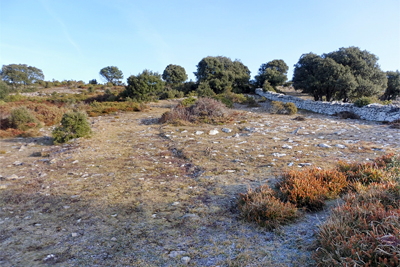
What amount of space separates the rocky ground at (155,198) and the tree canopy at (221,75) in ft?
78.1

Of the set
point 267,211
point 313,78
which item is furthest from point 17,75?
point 267,211

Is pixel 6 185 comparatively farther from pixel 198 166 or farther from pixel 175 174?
pixel 198 166

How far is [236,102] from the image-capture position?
23.2 m

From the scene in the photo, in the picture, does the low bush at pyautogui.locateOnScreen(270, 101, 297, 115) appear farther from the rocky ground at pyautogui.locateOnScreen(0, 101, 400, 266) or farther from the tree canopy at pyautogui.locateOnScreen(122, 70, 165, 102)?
the tree canopy at pyautogui.locateOnScreen(122, 70, 165, 102)

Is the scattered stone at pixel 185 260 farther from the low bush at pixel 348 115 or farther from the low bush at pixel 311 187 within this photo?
the low bush at pixel 348 115

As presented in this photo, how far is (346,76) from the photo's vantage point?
60.1ft

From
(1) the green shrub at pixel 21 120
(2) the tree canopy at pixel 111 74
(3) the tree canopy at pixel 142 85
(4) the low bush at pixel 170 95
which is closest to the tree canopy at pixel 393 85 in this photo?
(4) the low bush at pixel 170 95

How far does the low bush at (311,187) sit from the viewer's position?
3.74 m

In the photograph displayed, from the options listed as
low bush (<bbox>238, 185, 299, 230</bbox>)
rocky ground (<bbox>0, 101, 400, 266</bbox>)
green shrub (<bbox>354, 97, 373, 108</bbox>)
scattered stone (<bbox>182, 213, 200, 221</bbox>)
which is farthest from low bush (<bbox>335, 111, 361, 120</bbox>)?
scattered stone (<bbox>182, 213, 200, 221</bbox>)

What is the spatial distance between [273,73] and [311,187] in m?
33.4

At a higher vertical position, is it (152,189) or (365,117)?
(365,117)

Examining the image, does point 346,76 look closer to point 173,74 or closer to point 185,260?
point 185,260

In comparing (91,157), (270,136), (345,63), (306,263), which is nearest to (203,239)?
(306,263)

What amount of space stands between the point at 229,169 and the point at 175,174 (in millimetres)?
1460
